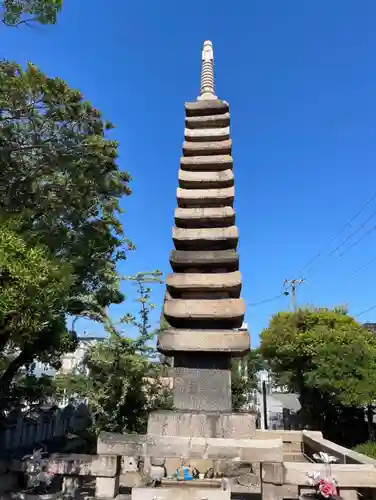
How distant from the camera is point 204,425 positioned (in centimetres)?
851

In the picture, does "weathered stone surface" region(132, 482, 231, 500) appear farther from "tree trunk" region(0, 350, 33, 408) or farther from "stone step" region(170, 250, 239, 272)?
"tree trunk" region(0, 350, 33, 408)

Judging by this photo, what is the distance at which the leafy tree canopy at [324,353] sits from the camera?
1983 cm

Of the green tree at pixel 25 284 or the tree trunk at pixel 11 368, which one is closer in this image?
the green tree at pixel 25 284

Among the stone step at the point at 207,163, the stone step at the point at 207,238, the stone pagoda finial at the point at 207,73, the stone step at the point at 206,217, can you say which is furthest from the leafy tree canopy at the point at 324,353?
the stone pagoda finial at the point at 207,73

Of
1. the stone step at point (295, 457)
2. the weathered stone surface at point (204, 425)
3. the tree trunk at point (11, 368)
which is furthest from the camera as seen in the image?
the stone step at point (295, 457)

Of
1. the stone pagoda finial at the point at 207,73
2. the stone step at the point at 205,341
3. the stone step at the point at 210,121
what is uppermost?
the stone pagoda finial at the point at 207,73

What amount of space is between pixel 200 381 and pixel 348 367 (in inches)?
532

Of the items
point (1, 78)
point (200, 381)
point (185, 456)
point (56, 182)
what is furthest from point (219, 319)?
point (1, 78)

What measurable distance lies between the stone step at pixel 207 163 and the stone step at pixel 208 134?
58 centimetres

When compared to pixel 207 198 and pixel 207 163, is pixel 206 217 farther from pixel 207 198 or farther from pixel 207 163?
pixel 207 163

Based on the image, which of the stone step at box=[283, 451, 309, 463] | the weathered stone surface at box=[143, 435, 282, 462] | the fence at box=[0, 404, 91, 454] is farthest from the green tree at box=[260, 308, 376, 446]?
the weathered stone surface at box=[143, 435, 282, 462]

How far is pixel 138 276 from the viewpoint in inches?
662

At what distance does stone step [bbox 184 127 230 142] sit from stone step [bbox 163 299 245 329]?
177 inches

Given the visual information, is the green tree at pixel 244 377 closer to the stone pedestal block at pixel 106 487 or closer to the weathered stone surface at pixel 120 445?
the weathered stone surface at pixel 120 445
